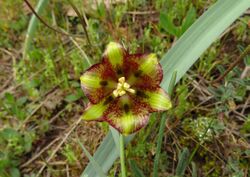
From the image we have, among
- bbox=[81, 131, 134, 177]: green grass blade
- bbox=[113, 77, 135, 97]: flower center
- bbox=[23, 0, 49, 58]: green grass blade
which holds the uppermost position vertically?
bbox=[23, 0, 49, 58]: green grass blade

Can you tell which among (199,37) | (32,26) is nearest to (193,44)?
(199,37)

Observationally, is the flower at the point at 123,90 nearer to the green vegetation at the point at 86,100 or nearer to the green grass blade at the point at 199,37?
the green grass blade at the point at 199,37

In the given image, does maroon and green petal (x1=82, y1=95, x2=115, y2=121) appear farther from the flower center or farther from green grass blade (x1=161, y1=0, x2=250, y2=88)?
green grass blade (x1=161, y1=0, x2=250, y2=88)

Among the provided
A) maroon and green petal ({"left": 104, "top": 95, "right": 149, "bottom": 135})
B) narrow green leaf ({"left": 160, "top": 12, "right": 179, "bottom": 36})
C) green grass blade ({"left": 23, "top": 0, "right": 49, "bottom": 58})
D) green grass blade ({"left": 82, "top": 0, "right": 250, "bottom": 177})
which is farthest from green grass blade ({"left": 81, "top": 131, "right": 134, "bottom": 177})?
green grass blade ({"left": 23, "top": 0, "right": 49, "bottom": 58})

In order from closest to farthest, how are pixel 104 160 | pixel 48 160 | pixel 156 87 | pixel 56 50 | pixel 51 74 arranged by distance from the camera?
pixel 156 87 → pixel 104 160 → pixel 48 160 → pixel 51 74 → pixel 56 50

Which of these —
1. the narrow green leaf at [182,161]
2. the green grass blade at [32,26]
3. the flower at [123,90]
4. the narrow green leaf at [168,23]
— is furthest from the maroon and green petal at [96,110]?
the green grass blade at [32,26]

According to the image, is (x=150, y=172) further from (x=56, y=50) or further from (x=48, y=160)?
(x=56, y=50)

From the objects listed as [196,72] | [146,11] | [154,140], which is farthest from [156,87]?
[146,11]
